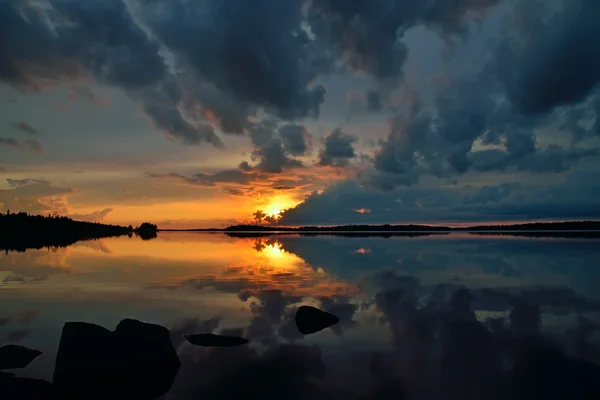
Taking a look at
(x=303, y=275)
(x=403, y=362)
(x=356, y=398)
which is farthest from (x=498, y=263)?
(x=356, y=398)

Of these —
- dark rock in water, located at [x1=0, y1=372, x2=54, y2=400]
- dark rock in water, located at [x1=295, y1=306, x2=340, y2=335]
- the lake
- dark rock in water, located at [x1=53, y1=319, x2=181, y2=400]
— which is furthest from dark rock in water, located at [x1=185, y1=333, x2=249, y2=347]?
dark rock in water, located at [x1=0, y1=372, x2=54, y2=400]

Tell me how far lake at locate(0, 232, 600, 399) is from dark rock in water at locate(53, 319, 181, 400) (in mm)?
856

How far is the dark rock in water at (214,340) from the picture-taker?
17609mm

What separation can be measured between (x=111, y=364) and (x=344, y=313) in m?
13.1

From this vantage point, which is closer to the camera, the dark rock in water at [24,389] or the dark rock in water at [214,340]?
the dark rock in water at [24,389]

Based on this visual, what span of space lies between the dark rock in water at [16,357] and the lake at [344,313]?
1.11 feet

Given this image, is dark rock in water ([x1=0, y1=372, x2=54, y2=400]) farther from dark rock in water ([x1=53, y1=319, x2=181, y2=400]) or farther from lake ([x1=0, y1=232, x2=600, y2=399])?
lake ([x1=0, y1=232, x2=600, y2=399])

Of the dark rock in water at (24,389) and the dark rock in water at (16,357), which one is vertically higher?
the dark rock in water at (16,357)

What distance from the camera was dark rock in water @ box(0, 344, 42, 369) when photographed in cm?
1460

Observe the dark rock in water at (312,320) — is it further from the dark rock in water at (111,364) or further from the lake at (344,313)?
the dark rock in water at (111,364)

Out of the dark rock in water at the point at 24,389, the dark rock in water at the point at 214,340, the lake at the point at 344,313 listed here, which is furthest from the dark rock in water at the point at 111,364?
the dark rock in water at the point at 214,340

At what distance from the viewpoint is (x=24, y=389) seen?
12.4m

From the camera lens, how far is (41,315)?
22.8 metres

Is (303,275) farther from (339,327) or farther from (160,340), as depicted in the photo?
(160,340)
